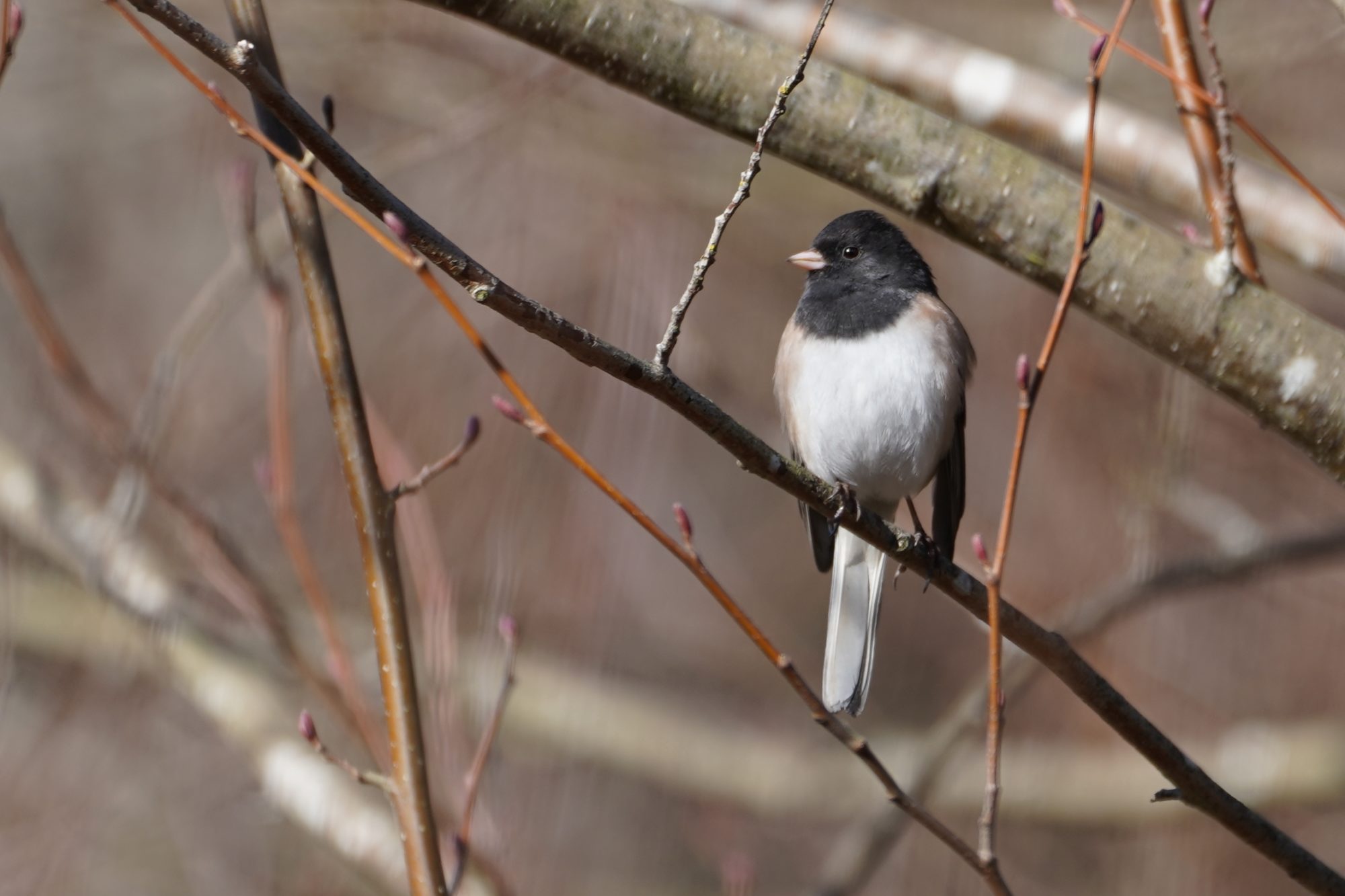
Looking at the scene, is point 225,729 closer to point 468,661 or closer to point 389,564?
point 468,661

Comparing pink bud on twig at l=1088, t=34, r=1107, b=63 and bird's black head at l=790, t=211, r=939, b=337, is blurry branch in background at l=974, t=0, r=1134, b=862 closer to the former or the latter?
pink bud on twig at l=1088, t=34, r=1107, b=63

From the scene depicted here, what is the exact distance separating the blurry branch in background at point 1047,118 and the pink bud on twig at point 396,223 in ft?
4.29

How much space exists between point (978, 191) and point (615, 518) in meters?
2.35

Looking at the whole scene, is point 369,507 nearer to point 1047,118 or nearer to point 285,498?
point 285,498

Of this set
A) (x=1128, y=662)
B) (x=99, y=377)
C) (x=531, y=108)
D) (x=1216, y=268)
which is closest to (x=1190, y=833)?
(x=1128, y=662)

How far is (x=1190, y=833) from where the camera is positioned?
10.9ft

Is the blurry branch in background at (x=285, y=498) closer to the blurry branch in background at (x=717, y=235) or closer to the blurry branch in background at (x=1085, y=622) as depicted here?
the blurry branch in background at (x=717, y=235)

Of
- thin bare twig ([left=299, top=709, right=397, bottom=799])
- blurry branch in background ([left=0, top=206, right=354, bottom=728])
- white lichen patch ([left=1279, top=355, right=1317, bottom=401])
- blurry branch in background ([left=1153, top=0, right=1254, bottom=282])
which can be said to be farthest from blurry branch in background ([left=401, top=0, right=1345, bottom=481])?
thin bare twig ([left=299, top=709, right=397, bottom=799])

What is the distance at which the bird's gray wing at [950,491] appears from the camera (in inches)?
89.7

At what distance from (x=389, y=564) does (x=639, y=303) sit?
200 cm

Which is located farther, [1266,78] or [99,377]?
[99,377]

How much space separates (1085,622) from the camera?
8.76ft

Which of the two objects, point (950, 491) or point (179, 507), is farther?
point (950, 491)

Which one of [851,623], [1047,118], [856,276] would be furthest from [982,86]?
[851,623]
